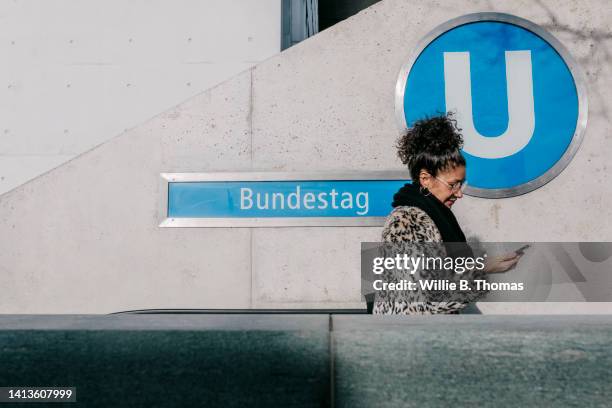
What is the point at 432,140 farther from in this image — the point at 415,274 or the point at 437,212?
the point at 415,274

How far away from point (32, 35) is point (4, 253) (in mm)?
3156

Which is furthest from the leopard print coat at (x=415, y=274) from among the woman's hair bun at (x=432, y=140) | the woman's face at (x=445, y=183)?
the woman's hair bun at (x=432, y=140)

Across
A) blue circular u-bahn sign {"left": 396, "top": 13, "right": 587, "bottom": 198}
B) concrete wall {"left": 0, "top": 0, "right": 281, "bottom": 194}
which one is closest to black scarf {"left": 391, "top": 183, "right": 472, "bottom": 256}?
blue circular u-bahn sign {"left": 396, "top": 13, "right": 587, "bottom": 198}

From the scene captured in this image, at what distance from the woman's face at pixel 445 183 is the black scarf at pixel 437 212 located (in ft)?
0.27

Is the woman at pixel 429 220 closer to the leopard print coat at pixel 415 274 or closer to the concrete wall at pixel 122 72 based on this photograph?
the leopard print coat at pixel 415 274

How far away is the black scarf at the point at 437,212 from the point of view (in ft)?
6.61

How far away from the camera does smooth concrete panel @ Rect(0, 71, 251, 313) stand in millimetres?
3773

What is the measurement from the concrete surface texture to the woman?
144 centimetres

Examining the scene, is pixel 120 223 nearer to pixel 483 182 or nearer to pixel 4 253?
pixel 4 253

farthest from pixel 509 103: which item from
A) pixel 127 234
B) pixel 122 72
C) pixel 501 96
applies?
pixel 122 72

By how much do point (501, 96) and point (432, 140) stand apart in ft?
5.89

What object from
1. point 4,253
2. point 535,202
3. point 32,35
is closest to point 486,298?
point 535,202

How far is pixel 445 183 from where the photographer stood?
220 centimetres

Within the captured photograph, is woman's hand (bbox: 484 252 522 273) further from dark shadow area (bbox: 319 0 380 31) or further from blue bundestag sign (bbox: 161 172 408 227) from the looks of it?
dark shadow area (bbox: 319 0 380 31)
